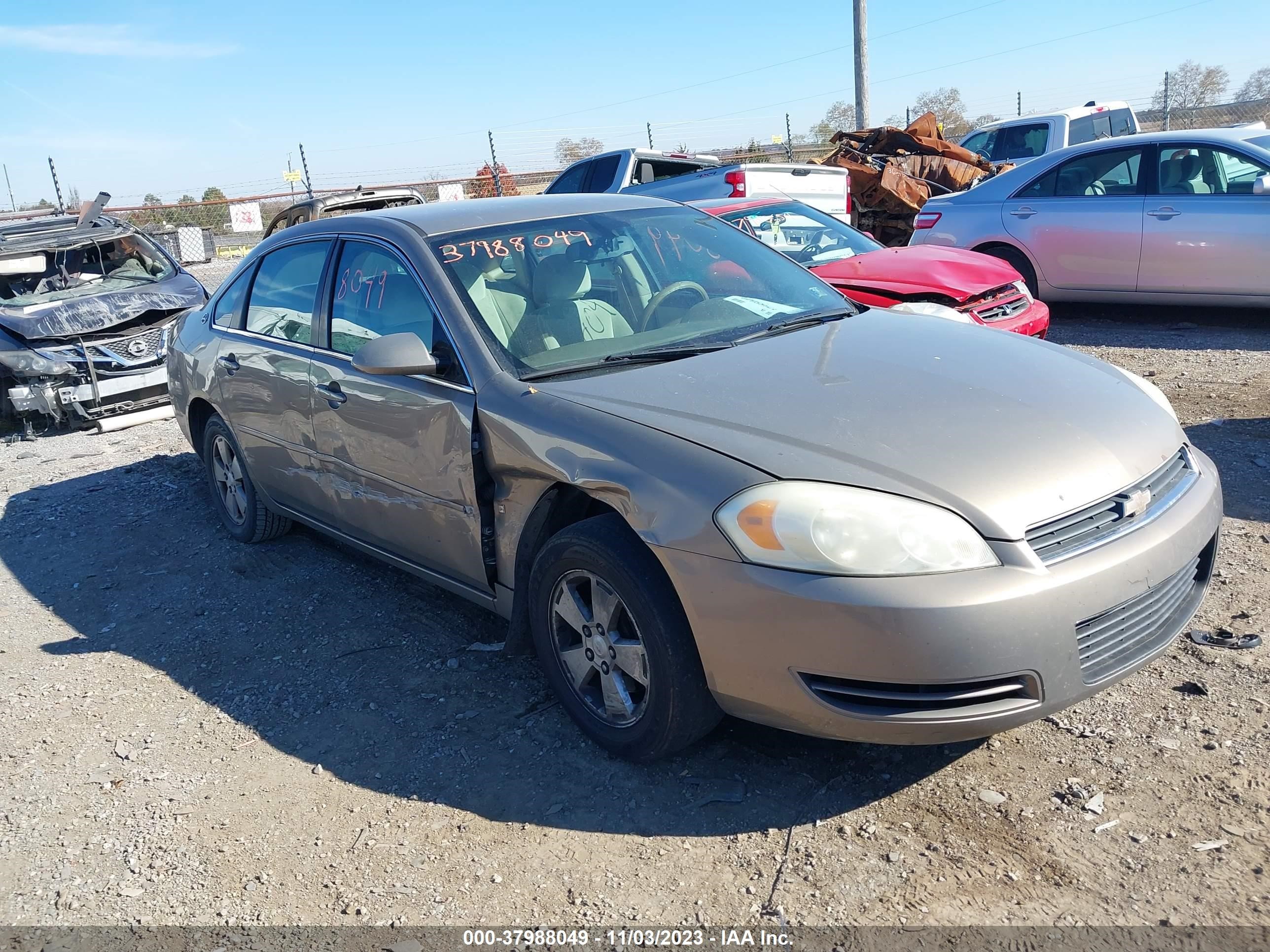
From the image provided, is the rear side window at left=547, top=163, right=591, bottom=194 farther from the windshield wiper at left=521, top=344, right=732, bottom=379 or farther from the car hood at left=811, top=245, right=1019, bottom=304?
the windshield wiper at left=521, top=344, right=732, bottom=379

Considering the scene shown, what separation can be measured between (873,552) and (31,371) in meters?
8.11

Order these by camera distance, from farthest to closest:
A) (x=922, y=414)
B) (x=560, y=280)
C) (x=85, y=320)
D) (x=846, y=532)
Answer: (x=85, y=320)
(x=560, y=280)
(x=922, y=414)
(x=846, y=532)

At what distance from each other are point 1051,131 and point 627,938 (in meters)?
15.2

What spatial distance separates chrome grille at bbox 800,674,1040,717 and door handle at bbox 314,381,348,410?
2.31 meters

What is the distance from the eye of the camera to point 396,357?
11.1 ft

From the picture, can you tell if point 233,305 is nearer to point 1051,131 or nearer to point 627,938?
point 627,938

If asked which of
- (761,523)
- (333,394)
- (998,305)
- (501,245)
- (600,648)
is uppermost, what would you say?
(501,245)

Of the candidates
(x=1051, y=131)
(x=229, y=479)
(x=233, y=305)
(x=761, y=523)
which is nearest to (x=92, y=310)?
(x=229, y=479)

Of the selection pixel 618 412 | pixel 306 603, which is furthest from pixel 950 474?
pixel 306 603

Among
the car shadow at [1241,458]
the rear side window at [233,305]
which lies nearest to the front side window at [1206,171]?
the car shadow at [1241,458]

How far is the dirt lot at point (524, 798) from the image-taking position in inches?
99.0

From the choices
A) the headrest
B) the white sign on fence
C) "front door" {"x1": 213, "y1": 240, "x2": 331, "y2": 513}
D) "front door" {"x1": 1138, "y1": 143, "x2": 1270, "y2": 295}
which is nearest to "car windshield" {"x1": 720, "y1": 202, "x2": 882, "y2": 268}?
"front door" {"x1": 1138, "y1": 143, "x2": 1270, "y2": 295}

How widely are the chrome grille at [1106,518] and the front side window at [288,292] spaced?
3057 mm

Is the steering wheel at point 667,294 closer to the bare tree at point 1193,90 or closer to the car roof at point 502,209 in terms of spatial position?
the car roof at point 502,209
